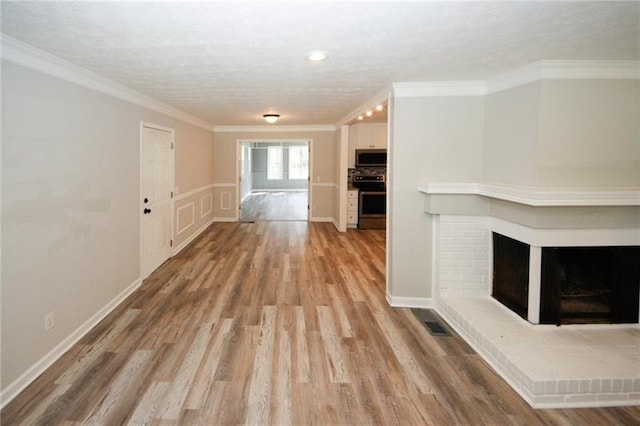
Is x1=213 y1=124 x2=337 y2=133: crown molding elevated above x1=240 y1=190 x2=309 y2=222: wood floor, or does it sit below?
above

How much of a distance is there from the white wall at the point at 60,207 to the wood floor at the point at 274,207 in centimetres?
A: 540

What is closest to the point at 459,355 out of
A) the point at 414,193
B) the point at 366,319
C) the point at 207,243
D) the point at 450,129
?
the point at 366,319

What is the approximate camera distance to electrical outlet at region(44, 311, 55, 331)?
108 inches

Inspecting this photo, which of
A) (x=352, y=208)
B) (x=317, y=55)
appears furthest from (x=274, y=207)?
(x=317, y=55)

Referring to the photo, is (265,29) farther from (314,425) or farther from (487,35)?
(314,425)

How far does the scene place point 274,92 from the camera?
429 cm

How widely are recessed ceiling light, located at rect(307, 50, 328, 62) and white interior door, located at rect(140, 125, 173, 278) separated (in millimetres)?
2786

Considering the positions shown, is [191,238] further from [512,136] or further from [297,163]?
[297,163]

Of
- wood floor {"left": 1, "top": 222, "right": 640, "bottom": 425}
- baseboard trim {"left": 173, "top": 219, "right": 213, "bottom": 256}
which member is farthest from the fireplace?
baseboard trim {"left": 173, "top": 219, "right": 213, "bottom": 256}

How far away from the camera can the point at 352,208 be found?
8.57 metres

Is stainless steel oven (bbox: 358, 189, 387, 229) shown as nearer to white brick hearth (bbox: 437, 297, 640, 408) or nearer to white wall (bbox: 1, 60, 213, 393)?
white brick hearth (bbox: 437, 297, 640, 408)

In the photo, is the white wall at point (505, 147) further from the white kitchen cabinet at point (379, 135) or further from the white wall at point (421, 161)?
the white kitchen cabinet at point (379, 135)

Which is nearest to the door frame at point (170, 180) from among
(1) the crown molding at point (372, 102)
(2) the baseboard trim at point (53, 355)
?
(2) the baseboard trim at point (53, 355)

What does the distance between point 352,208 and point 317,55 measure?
5949 mm
